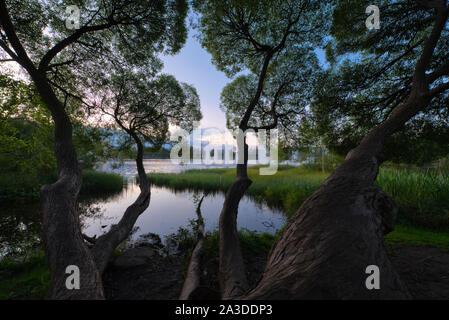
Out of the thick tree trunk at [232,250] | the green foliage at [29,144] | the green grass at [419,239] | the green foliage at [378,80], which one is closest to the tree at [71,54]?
the green foliage at [29,144]

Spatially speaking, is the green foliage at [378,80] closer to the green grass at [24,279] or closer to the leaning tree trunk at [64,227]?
the leaning tree trunk at [64,227]

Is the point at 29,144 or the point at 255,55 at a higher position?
the point at 255,55

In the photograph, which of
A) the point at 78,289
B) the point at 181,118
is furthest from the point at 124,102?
the point at 78,289

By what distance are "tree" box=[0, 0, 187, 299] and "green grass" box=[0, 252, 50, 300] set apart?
0.79 metres

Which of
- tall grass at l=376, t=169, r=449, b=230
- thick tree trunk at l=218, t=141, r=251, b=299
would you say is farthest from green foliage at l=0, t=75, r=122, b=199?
tall grass at l=376, t=169, r=449, b=230

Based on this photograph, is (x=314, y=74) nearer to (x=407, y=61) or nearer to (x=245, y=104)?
(x=245, y=104)

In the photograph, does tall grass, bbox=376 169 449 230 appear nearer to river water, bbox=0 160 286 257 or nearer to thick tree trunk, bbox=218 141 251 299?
river water, bbox=0 160 286 257

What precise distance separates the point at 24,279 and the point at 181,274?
2.94m

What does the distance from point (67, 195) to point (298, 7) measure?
7.56 meters

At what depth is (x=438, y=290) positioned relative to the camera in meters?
2.31

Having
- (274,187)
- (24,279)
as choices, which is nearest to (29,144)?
(24,279)

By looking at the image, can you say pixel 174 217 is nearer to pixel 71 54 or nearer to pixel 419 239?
pixel 71 54

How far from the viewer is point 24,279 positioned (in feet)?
9.64
